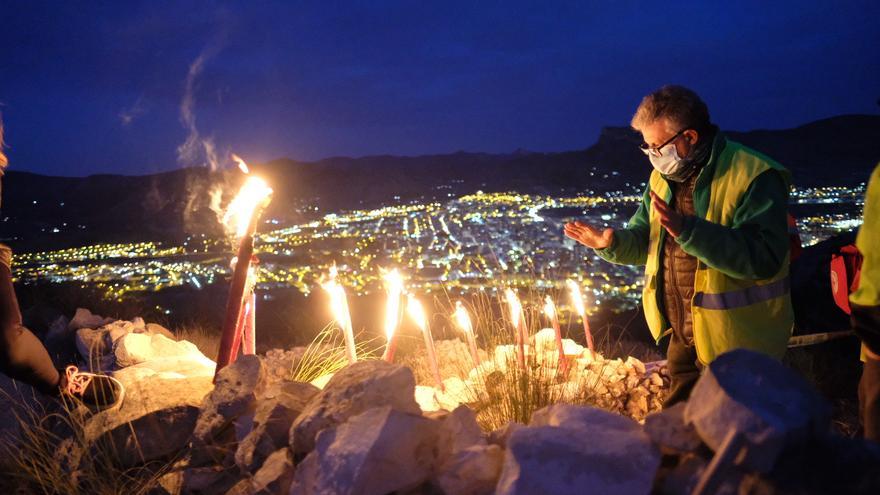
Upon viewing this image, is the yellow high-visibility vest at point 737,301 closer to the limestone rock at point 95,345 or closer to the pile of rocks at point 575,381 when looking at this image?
the pile of rocks at point 575,381

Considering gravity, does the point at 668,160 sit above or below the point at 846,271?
above

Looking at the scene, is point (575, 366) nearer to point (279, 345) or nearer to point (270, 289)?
point (279, 345)

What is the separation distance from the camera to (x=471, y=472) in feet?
7.04

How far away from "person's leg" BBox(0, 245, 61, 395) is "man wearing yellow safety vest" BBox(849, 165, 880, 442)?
3884 mm

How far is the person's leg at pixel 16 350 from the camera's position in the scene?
10.9 ft

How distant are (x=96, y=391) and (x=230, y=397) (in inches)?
40.6

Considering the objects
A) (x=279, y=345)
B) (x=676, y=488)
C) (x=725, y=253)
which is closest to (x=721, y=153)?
(x=725, y=253)

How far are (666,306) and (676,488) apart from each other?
4.89 feet

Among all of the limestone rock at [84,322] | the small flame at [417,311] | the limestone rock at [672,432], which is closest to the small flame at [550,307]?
the small flame at [417,311]

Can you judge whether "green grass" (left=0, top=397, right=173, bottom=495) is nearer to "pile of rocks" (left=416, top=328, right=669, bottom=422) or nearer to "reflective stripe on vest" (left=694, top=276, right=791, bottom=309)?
"pile of rocks" (left=416, top=328, right=669, bottom=422)

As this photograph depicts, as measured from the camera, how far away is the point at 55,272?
16.1 metres

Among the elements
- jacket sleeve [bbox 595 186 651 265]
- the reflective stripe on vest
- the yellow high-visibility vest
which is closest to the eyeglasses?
the yellow high-visibility vest

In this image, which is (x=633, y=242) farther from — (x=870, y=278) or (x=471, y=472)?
(x=471, y=472)

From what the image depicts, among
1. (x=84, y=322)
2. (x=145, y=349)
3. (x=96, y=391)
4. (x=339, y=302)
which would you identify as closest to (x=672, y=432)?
(x=339, y=302)
